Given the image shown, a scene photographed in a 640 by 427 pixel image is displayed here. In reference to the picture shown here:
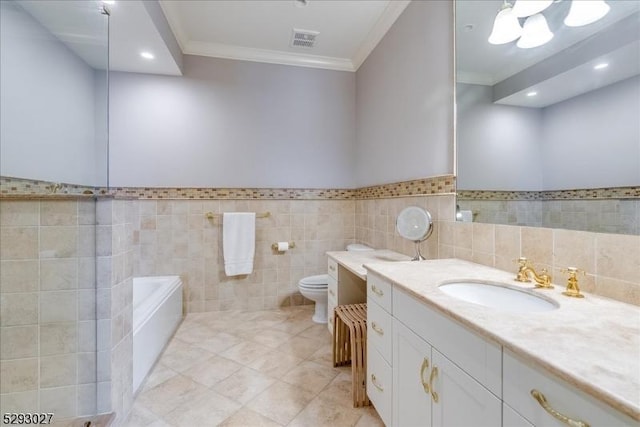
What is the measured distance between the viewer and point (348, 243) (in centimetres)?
314

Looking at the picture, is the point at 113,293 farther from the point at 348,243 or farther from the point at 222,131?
the point at 348,243

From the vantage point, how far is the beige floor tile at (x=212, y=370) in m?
1.78

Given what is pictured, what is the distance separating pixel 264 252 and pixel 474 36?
8.05 ft

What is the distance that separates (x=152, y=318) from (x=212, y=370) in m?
0.55

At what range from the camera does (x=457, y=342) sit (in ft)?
2.68

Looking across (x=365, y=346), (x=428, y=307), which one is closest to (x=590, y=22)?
(x=428, y=307)

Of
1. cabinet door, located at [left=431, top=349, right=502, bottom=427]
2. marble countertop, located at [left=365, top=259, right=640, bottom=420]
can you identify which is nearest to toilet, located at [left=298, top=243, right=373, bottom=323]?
marble countertop, located at [left=365, top=259, right=640, bottom=420]

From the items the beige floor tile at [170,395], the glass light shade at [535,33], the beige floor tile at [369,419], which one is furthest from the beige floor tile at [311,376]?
the glass light shade at [535,33]

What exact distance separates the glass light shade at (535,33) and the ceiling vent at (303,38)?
1819 millimetres

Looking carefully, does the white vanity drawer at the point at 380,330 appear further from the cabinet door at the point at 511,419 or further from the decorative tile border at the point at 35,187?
the decorative tile border at the point at 35,187

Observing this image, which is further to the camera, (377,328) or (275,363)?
(275,363)

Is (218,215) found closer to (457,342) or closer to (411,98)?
(411,98)

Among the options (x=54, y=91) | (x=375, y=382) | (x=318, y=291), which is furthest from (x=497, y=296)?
(x=54, y=91)

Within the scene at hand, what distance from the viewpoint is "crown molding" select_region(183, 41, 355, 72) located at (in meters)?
2.78
